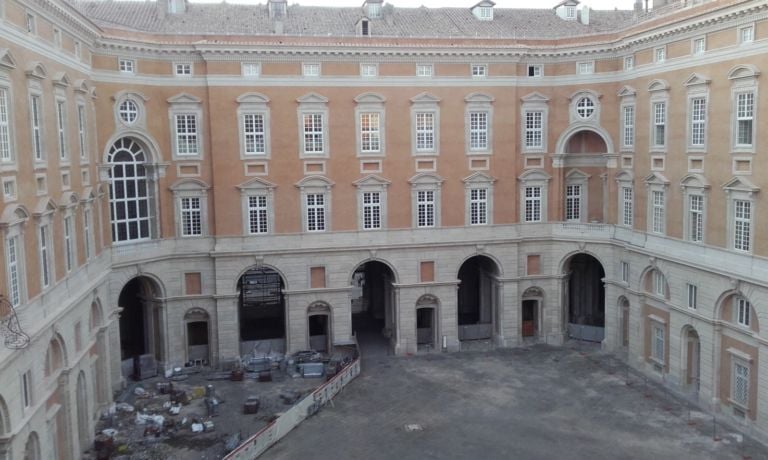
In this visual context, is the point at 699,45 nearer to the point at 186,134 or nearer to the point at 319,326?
the point at 186,134

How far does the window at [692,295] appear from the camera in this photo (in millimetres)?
38531

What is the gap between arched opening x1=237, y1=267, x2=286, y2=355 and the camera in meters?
48.2

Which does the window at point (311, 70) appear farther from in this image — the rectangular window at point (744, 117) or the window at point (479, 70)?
the rectangular window at point (744, 117)

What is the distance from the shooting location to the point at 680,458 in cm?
3291

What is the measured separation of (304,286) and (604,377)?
1966 cm

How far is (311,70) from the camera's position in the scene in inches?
1799

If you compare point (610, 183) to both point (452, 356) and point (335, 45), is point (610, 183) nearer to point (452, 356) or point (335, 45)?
point (452, 356)

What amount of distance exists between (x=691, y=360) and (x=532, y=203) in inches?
588

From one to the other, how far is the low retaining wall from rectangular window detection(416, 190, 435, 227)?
10.2m

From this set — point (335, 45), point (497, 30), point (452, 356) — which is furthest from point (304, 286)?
point (497, 30)

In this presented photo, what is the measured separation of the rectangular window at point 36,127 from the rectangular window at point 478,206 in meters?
27.8

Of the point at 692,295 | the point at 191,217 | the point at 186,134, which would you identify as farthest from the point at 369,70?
the point at 692,295

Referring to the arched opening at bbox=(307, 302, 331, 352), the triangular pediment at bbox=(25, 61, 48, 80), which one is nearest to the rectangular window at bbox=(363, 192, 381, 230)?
the arched opening at bbox=(307, 302, 331, 352)

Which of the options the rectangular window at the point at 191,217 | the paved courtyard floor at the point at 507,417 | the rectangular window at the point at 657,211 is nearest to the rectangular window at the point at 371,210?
the paved courtyard floor at the point at 507,417
